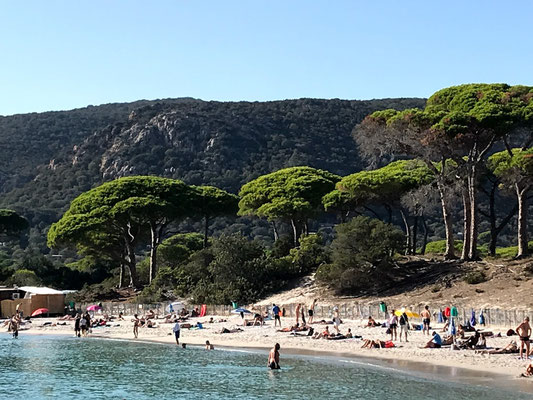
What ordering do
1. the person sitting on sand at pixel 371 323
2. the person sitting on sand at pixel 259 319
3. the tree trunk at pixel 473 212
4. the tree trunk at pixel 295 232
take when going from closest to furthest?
the person sitting on sand at pixel 371 323
the person sitting on sand at pixel 259 319
the tree trunk at pixel 473 212
the tree trunk at pixel 295 232

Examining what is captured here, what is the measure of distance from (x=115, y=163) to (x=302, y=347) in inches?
3506

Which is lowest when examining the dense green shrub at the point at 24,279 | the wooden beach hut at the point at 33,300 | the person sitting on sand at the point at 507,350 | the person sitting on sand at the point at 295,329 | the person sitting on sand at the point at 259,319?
the person sitting on sand at the point at 507,350

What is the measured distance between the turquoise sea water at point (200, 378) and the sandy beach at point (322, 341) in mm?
1912

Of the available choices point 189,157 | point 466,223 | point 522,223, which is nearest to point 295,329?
point 466,223

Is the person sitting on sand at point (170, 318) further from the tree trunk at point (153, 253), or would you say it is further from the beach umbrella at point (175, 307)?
the tree trunk at point (153, 253)

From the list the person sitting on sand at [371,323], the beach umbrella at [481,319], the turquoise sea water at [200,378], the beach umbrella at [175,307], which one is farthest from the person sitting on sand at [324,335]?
the beach umbrella at [175,307]

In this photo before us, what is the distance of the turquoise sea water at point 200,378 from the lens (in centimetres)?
2373

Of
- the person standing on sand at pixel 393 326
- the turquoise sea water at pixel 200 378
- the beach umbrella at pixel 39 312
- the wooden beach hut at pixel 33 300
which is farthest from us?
the wooden beach hut at pixel 33 300

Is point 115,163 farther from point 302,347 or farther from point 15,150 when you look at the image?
point 302,347

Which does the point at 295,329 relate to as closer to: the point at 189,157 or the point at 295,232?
the point at 295,232

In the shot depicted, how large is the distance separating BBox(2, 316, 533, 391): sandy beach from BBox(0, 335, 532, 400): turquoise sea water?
1912 mm

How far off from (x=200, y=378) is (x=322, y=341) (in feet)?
29.2

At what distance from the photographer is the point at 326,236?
93.9 m

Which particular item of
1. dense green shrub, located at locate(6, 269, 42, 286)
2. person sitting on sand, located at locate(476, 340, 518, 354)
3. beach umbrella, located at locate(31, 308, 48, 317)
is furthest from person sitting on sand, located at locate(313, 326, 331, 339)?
dense green shrub, located at locate(6, 269, 42, 286)
